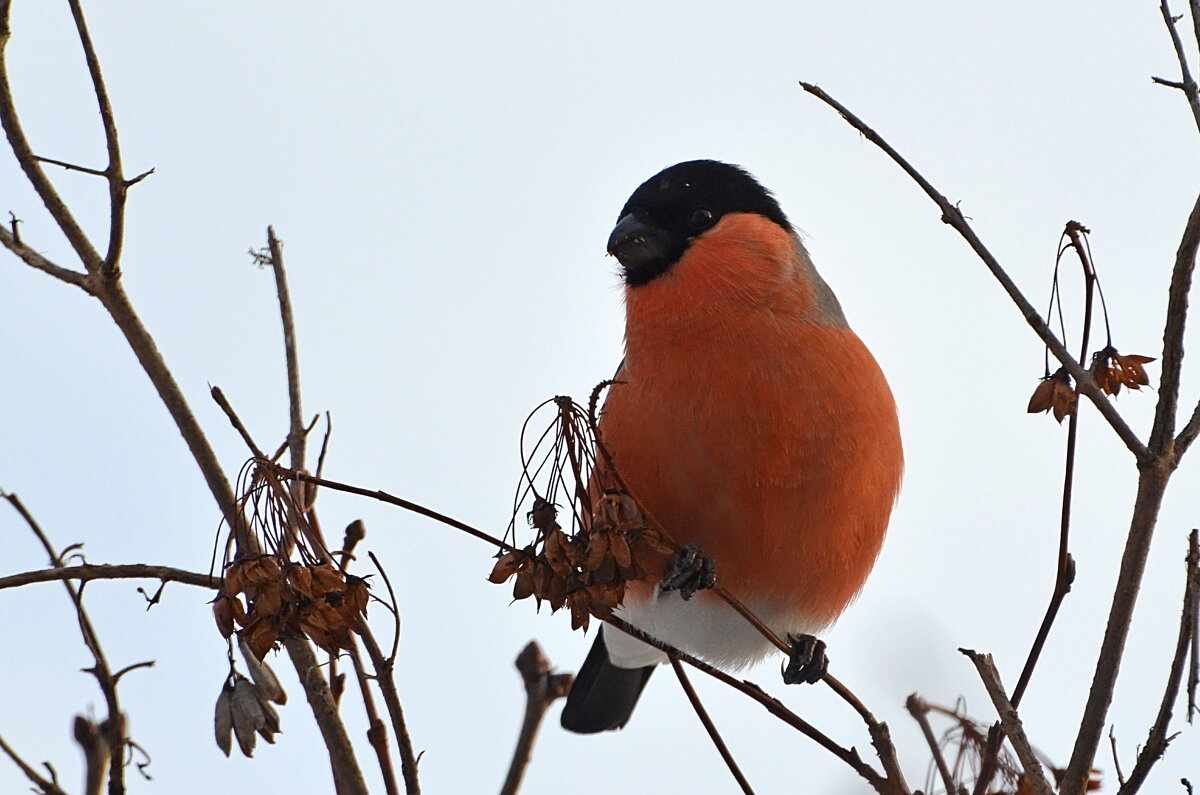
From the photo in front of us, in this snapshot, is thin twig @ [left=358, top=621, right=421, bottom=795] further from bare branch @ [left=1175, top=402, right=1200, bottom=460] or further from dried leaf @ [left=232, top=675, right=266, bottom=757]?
bare branch @ [left=1175, top=402, right=1200, bottom=460]

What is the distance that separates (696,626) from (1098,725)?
4.52ft

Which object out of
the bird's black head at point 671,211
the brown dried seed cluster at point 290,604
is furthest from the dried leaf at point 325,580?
the bird's black head at point 671,211

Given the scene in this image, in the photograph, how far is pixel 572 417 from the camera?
1.67m

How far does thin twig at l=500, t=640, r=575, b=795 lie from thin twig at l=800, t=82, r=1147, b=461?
43.7 inches

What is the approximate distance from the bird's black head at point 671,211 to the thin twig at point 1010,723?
3.82ft

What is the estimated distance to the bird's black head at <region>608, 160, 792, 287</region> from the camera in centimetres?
258

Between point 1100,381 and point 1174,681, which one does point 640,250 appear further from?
point 1174,681

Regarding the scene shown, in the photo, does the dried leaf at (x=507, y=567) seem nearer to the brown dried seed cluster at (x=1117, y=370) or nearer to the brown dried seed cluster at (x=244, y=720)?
the brown dried seed cluster at (x=244, y=720)

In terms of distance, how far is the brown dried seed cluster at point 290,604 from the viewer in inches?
62.7

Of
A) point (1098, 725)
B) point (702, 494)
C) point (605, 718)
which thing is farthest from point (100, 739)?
point (605, 718)

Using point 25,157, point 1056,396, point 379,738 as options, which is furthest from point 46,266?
point 1056,396

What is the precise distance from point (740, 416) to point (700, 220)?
0.59 meters

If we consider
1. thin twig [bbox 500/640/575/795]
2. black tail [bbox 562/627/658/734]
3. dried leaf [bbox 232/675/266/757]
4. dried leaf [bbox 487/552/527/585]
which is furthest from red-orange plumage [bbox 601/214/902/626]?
black tail [bbox 562/627/658/734]

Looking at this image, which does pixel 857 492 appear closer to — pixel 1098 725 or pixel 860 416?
pixel 860 416
